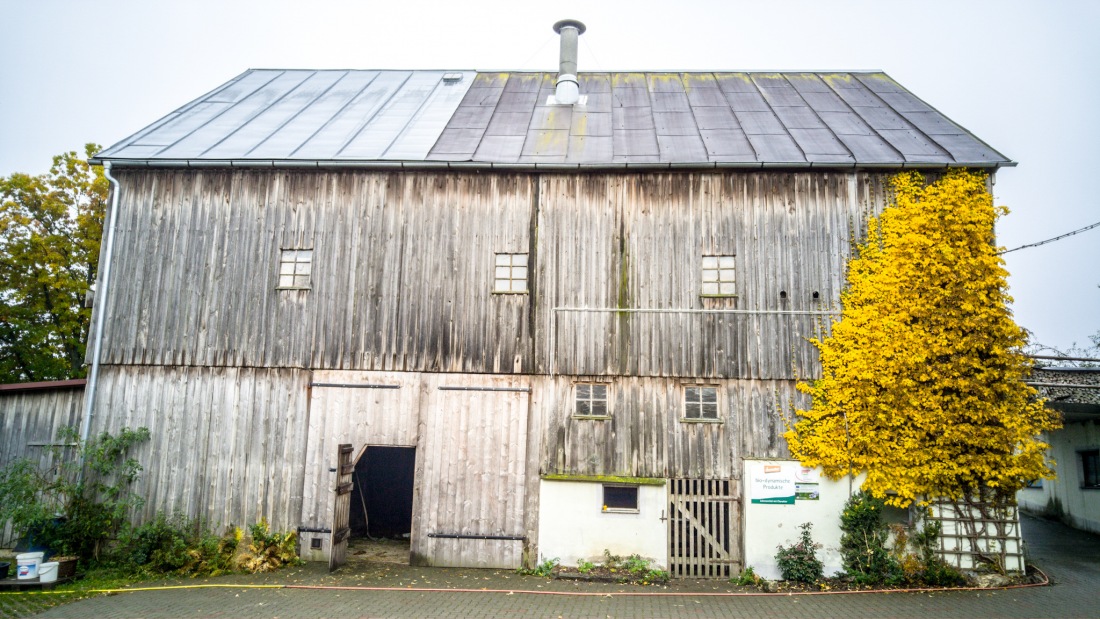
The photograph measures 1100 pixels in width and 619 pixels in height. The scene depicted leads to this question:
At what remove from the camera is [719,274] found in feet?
42.9

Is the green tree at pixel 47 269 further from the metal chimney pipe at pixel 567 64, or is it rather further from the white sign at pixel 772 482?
the white sign at pixel 772 482

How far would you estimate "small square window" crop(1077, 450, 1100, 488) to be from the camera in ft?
56.7

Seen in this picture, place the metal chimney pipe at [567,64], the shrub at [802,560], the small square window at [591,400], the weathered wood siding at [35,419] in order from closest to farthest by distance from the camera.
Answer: the shrub at [802,560], the small square window at [591,400], the weathered wood siding at [35,419], the metal chimney pipe at [567,64]

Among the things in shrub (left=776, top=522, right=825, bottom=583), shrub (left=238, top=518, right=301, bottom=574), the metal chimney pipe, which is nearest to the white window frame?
the metal chimney pipe

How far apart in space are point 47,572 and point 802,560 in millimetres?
13644

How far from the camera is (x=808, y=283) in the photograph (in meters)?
12.9

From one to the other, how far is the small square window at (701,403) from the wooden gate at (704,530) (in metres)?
1.27

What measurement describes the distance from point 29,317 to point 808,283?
23.3 meters

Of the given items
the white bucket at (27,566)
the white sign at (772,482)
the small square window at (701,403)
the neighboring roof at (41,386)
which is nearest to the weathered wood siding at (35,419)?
the neighboring roof at (41,386)

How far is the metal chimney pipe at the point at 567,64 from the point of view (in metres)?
17.1

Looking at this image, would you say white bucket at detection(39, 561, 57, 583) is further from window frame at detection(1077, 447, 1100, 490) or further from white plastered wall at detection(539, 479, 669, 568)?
window frame at detection(1077, 447, 1100, 490)

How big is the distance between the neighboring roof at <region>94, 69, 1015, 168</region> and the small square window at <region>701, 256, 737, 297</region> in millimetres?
1977

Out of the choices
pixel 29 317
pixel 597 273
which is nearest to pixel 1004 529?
pixel 597 273

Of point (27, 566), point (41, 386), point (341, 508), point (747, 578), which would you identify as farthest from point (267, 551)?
point (747, 578)
